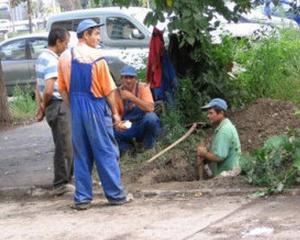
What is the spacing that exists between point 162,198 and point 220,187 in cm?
56

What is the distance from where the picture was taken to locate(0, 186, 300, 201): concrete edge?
7.38 meters

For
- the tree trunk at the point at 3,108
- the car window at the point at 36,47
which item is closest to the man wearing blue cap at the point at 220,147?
the tree trunk at the point at 3,108

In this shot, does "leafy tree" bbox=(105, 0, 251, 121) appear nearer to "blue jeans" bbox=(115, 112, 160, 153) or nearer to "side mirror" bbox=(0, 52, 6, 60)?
"blue jeans" bbox=(115, 112, 160, 153)

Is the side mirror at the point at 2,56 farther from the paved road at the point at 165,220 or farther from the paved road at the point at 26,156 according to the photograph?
the paved road at the point at 165,220

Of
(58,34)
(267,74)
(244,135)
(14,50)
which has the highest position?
(58,34)

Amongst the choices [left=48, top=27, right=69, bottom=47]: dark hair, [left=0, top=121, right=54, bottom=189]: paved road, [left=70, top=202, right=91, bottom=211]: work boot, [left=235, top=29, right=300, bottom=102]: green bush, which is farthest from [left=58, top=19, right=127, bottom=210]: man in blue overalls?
[left=235, top=29, right=300, bottom=102]: green bush

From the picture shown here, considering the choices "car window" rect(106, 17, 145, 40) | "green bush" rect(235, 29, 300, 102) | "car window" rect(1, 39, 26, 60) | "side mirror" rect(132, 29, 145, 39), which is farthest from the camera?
"car window" rect(1, 39, 26, 60)

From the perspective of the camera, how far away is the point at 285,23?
1619cm

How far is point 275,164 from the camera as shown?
755cm

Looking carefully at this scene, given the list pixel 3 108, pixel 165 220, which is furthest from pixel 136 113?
pixel 3 108

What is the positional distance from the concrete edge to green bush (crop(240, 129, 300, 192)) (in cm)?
13

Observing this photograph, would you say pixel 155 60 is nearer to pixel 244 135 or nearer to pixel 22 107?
pixel 244 135

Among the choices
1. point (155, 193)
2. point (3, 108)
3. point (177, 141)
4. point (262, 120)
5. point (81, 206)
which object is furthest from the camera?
point (3, 108)

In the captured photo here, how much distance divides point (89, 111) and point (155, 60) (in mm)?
2985
